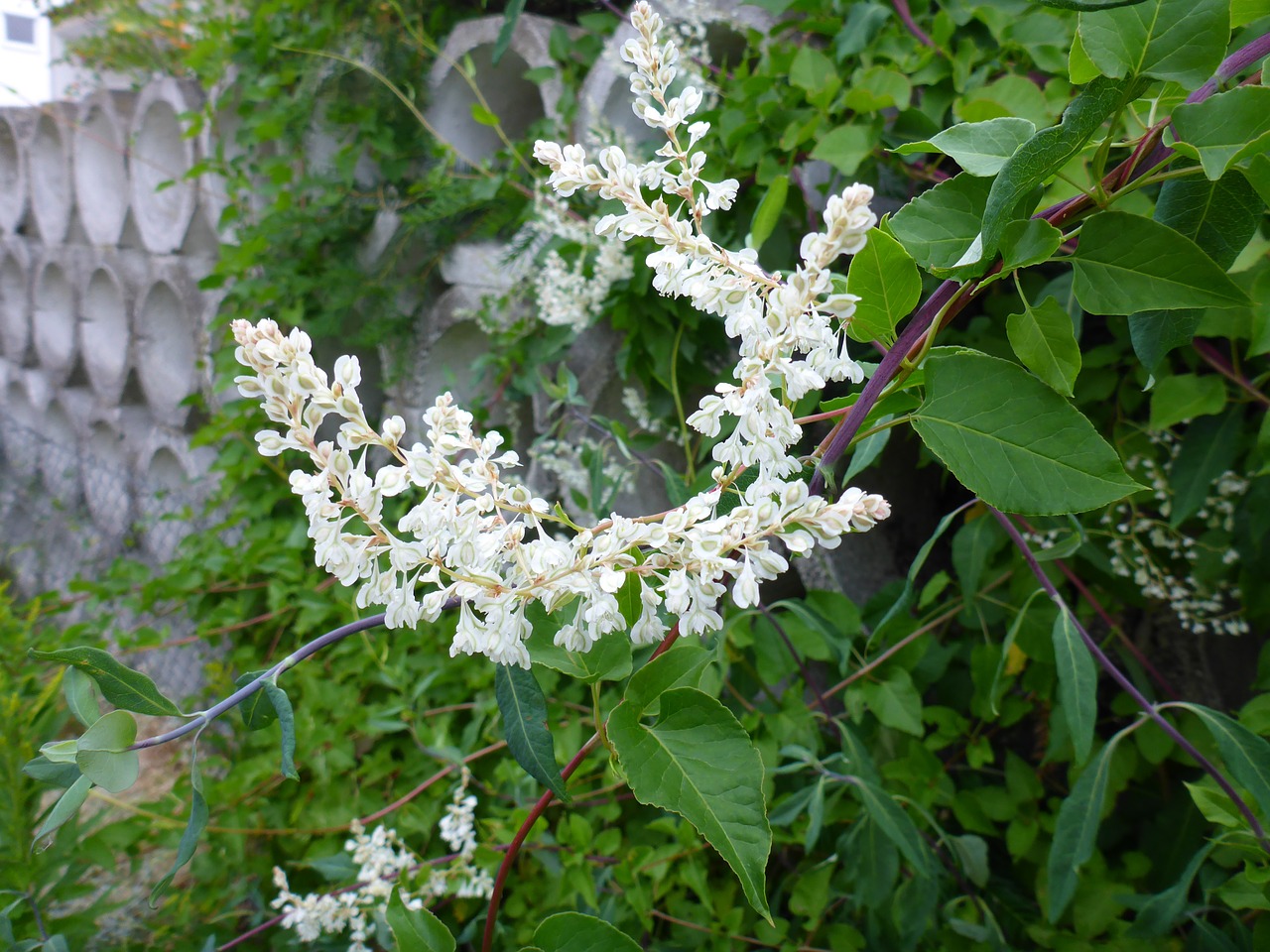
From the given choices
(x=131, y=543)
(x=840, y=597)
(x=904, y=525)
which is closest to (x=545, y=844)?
(x=840, y=597)

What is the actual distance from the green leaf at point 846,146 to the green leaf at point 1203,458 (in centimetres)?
49

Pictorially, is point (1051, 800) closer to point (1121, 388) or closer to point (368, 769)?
point (1121, 388)

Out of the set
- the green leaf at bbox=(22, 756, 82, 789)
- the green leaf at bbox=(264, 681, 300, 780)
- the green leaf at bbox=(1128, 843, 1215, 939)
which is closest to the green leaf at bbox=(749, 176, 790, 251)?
the green leaf at bbox=(264, 681, 300, 780)

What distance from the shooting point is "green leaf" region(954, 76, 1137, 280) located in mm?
339

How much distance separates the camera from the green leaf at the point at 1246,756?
0.60 metres

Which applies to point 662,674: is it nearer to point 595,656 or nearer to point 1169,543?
point 595,656

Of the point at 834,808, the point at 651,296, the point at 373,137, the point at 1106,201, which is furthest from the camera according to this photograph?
the point at 373,137

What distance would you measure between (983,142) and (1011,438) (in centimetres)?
16

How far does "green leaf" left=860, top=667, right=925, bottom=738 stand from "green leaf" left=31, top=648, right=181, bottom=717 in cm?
74

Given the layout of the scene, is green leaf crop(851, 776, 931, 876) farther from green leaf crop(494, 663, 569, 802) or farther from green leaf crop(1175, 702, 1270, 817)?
green leaf crop(494, 663, 569, 802)

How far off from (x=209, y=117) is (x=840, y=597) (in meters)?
1.97

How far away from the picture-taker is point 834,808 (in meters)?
0.94

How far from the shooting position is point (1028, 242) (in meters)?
0.37

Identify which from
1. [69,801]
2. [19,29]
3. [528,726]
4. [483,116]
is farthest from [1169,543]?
[19,29]
